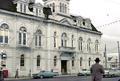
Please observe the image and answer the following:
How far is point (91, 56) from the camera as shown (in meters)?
79.9

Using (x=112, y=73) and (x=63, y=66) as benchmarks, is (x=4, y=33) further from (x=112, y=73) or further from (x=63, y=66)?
(x=112, y=73)

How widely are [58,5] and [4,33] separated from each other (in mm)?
18009

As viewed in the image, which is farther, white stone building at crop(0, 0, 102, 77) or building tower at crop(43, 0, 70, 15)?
building tower at crop(43, 0, 70, 15)

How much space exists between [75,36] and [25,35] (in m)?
16.8

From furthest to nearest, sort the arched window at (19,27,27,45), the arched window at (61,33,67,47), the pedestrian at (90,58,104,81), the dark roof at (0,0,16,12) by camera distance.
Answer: the arched window at (61,33,67,47)
the arched window at (19,27,27,45)
the dark roof at (0,0,16,12)
the pedestrian at (90,58,104,81)

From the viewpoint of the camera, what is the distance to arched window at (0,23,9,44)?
54.7 meters

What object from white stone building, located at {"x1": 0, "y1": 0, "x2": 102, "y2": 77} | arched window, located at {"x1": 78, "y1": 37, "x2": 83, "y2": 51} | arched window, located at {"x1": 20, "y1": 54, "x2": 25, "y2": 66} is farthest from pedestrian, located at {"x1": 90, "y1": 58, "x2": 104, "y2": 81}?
arched window, located at {"x1": 78, "y1": 37, "x2": 83, "y2": 51}

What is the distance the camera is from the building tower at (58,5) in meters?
69.1

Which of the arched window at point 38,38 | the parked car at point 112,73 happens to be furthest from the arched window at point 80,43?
the parked car at point 112,73

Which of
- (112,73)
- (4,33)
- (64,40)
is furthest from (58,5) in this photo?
(112,73)

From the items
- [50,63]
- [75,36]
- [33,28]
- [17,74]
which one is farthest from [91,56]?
[17,74]

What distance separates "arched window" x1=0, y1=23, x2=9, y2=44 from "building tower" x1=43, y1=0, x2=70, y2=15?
52.8ft

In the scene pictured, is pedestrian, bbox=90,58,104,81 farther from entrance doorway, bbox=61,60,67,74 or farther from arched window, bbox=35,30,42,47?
entrance doorway, bbox=61,60,67,74

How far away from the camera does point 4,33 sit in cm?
5506
